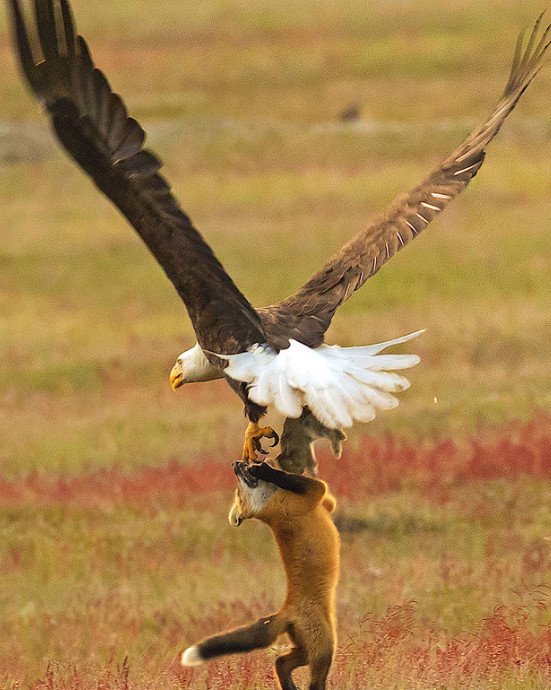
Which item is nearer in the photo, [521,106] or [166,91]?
[521,106]

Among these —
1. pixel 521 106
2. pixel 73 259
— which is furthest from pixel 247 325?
pixel 521 106

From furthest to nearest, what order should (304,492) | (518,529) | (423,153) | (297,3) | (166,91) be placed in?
(297,3), (166,91), (423,153), (518,529), (304,492)

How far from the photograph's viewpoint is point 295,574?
20.7 feet

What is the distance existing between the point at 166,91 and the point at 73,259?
20428mm

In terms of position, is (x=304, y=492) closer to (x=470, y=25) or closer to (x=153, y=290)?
(x=153, y=290)

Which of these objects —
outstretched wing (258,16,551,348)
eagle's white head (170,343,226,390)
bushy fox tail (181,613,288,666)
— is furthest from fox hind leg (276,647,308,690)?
eagle's white head (170,343,226,390)

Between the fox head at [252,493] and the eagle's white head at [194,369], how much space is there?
1.44m

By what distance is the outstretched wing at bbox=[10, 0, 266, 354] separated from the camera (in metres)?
6.55

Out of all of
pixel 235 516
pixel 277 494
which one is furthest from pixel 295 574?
pixel 235 516

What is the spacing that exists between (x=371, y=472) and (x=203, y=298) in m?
4.77

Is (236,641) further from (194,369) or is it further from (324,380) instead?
(194,369)

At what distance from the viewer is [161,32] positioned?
179ft

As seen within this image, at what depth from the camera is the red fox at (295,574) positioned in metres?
6.17

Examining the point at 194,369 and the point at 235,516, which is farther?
the point at 194,369
